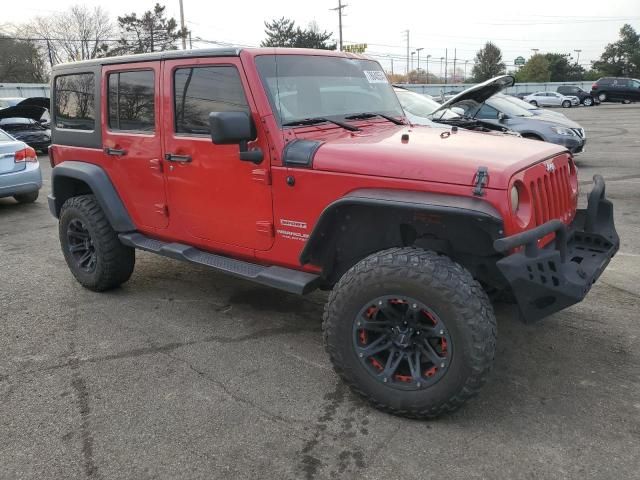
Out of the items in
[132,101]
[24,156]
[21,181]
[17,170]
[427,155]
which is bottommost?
[21,181]

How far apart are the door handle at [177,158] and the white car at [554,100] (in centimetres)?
3843

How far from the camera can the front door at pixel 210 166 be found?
3.52 metres

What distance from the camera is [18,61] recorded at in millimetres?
50219

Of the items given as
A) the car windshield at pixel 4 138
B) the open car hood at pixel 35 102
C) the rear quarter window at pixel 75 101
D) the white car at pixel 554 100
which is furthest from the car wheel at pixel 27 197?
the white car at pixel 554 100

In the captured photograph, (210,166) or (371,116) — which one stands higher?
(371,116)

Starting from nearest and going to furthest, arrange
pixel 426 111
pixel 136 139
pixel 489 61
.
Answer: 1. pixel 136 139
2. pixel 426 111
3. pixel 489 61

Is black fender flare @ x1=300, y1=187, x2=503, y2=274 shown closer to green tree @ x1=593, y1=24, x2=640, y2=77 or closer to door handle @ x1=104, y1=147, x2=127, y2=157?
door handle @ x1=104, y1=147, x2=127, y2=157

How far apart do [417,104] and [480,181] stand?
748 centimetres

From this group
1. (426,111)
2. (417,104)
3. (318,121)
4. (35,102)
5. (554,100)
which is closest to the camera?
(318,121)

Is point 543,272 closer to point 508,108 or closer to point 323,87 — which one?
point 323,87

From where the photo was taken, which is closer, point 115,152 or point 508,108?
point 115,152

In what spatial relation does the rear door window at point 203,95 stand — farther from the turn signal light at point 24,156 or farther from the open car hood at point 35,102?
the open car hood at point 35,102

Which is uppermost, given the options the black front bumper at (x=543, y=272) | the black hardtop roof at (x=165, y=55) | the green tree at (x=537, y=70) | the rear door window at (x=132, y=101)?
the green tree at (x=537, y=70)

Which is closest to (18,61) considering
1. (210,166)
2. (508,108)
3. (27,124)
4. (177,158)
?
(27,124)
